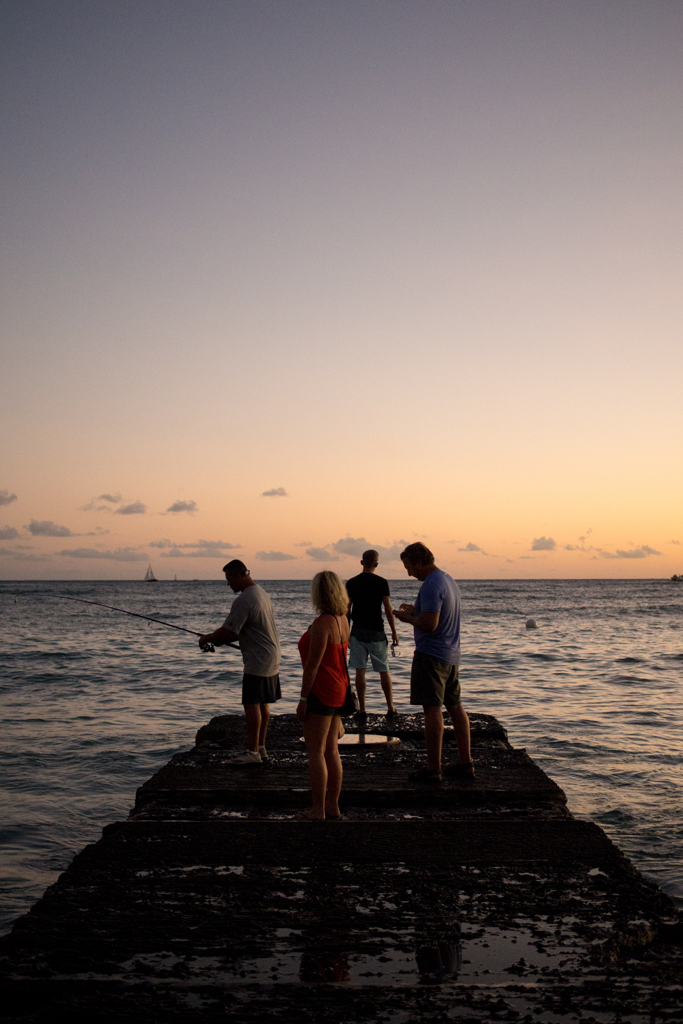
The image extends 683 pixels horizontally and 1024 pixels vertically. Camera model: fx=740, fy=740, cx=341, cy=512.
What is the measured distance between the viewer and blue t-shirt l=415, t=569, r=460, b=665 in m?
6.20

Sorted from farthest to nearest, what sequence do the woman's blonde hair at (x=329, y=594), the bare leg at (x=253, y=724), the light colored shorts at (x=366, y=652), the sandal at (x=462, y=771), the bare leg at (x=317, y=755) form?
the light colored shorts at (x=366, y=652), the bare leg at (x=253, y=724), the sandal at (x=462, y=771), the bare leg at (x=317, y=755), the woman's blonde hair at (x=329, y=594)

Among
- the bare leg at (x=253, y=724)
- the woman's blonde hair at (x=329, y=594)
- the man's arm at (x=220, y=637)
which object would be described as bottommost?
the bare leg at (x=253, y=724)

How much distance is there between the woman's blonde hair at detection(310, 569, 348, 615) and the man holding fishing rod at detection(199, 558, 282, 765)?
1.71m

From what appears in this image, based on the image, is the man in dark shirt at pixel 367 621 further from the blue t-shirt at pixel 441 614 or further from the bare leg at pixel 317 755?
the bare leg at pixel 317 755

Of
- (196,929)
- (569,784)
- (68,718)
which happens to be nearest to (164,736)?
(68,718)

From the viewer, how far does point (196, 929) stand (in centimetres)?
357

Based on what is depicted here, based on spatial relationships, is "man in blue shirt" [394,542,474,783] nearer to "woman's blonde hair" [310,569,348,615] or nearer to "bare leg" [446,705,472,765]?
"bare leg" [446,705,472,765]

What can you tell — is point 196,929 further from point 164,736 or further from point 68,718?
point 68,718

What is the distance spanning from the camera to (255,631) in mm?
6969

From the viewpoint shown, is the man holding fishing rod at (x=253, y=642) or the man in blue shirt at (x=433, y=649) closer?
the man in blue shirt at (x=433, y=649)

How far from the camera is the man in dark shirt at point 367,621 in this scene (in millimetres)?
9148

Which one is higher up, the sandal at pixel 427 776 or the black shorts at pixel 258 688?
the black shorts at pixel 258 688

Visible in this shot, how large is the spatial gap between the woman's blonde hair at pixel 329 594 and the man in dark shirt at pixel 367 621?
11.9 ft

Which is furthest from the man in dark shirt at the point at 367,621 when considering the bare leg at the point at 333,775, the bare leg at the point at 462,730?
the bare leg at the point at 333,775
